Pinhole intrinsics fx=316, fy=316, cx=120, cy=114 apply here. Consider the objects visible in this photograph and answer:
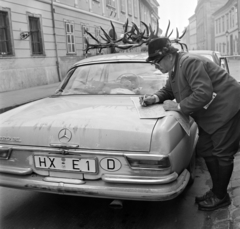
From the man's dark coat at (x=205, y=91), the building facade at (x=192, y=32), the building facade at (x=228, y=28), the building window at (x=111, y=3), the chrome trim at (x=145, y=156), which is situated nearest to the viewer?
the chrome trim at (x=145, y=156)

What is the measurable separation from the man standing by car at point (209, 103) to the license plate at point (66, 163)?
84 centimetres

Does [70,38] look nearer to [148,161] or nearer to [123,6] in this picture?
[123,6]

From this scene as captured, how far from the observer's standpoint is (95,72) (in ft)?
12.6

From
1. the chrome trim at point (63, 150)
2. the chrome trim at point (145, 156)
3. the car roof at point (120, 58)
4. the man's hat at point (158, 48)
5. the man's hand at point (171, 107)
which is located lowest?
the chrome trim at point (145, 156)

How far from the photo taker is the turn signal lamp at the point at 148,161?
231cm

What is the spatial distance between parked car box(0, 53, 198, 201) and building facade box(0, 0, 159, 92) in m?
11.5

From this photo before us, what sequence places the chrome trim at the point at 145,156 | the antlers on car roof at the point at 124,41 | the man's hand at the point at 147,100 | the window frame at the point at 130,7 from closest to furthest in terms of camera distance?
1. the chrome trim at the point at 145,156
2. the man's hand at the point at 147,100
3. the antlers on car roof at the point at 124,41
4. the window frame at the point at 130,7

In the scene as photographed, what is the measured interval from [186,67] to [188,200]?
1.34m

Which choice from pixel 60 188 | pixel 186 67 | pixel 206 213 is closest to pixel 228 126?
pixel 186 67

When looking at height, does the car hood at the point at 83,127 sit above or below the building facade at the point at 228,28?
below

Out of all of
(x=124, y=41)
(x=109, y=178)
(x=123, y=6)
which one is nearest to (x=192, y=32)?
(x=123, y=6)

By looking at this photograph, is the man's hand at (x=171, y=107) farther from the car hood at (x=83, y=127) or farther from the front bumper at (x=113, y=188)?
the front bumper at (x=113, y=188)

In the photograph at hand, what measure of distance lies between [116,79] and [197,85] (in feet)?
4.49

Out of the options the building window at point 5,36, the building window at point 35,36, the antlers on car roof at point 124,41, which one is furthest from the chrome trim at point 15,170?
the building window at point 35,36
